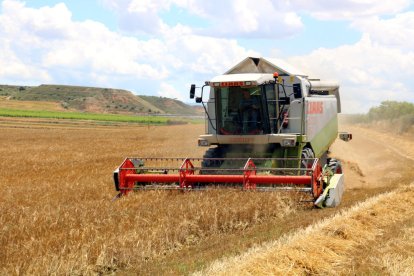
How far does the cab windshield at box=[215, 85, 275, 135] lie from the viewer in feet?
39.6

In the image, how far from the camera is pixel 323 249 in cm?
626

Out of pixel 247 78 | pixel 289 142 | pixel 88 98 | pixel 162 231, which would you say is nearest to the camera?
pixel 162 231

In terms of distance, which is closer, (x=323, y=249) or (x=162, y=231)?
(x=323, y=249)

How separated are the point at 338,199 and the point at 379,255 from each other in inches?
169

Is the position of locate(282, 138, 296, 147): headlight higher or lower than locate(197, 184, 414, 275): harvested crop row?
higher

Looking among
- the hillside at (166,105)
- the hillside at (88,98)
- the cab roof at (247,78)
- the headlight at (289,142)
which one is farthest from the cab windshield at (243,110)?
the hillside at (166,105)

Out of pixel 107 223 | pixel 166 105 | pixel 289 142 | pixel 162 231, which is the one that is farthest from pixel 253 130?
pixel 166 105

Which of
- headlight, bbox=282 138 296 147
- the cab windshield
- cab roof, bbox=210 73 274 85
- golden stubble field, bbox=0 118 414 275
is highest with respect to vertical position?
cab roof, bbox=210 73 274 85

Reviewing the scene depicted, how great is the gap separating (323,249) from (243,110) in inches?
248

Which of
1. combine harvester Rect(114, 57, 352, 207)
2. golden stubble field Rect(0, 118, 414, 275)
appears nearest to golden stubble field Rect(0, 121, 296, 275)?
golden stubble field Rect(0, 118, 414, 275)

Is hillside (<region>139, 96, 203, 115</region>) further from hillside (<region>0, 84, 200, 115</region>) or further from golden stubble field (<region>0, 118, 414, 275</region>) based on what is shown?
golden stubble field (<region>0, 118, 414, 275</region>)

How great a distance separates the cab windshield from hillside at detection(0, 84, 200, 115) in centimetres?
9627

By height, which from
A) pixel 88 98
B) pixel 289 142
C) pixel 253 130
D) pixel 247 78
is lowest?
pixel 289 142

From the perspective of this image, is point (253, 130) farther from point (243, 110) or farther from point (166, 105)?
point (166, 105)
